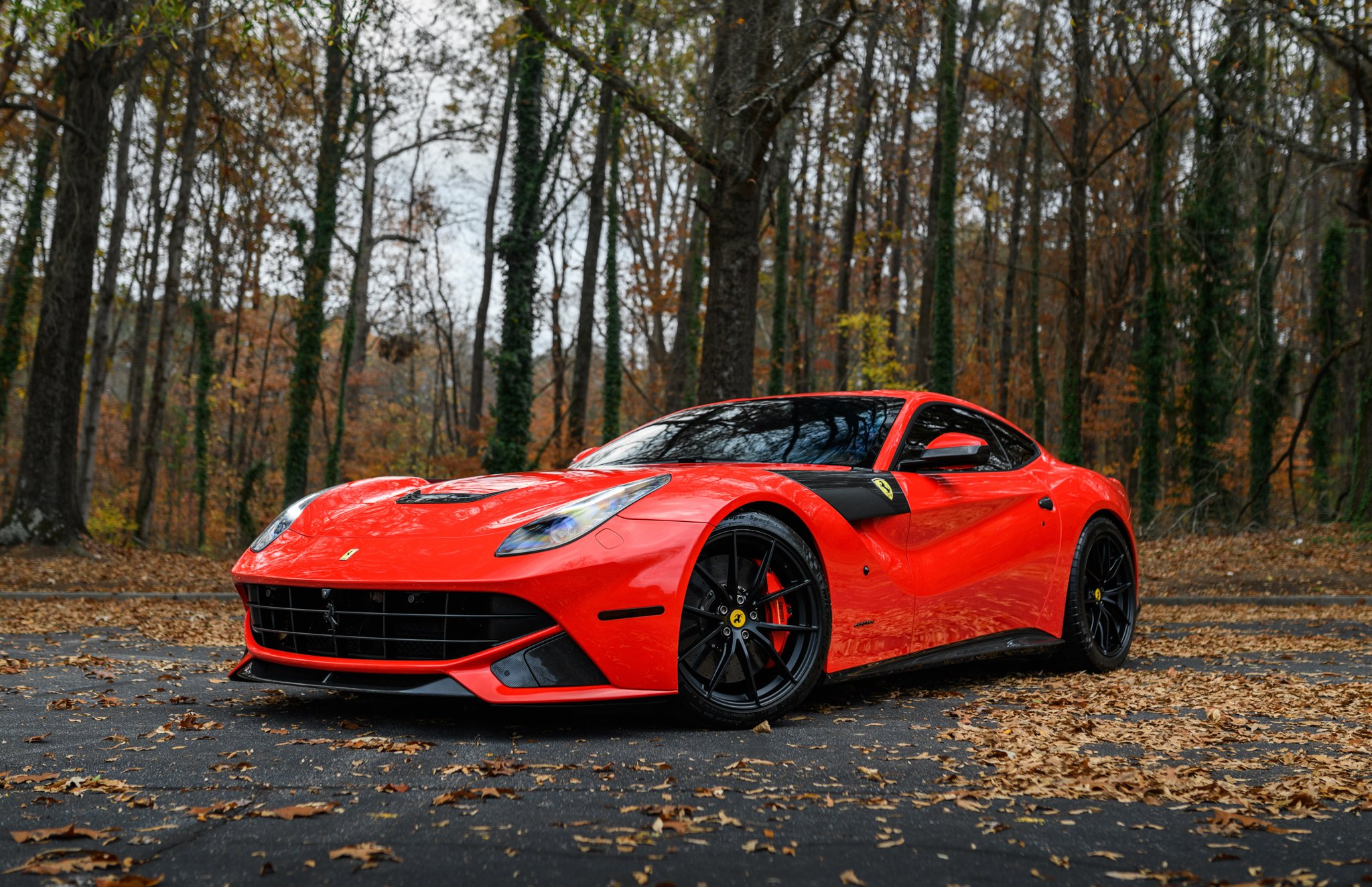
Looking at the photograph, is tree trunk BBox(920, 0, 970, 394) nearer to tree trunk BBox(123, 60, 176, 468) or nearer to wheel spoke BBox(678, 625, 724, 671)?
tree trunk BBox(123, 60, 176, 468)

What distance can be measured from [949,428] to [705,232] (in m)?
19.9

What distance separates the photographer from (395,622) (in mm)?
3939

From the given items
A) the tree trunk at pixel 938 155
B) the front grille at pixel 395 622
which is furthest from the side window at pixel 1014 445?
the tree trunk at pixel 938 155

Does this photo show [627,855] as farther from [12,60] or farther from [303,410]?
[303,410]

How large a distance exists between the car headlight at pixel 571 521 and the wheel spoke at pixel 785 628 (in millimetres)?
655

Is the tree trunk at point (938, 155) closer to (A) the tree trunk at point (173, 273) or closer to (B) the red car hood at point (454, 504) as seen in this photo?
(A) the tree trunk at point (173, 273)

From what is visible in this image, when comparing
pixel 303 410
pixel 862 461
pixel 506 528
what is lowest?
pixel 506 528

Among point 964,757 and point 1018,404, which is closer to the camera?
point 964,757

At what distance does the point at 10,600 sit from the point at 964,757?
8.88 m

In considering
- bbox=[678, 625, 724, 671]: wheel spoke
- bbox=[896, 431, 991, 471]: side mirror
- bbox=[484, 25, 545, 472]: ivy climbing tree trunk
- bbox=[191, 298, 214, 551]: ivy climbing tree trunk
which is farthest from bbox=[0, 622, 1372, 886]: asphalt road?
bbox=[191, 298, 214, 551]: ivy climbing tree trunk

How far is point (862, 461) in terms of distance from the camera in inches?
201

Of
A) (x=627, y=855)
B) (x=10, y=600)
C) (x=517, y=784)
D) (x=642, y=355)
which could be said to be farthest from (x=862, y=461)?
(x=642, y=355)

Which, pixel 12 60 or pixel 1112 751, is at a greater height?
pixel 12 60

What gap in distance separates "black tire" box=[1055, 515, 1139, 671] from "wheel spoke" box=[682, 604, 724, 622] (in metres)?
2.61
